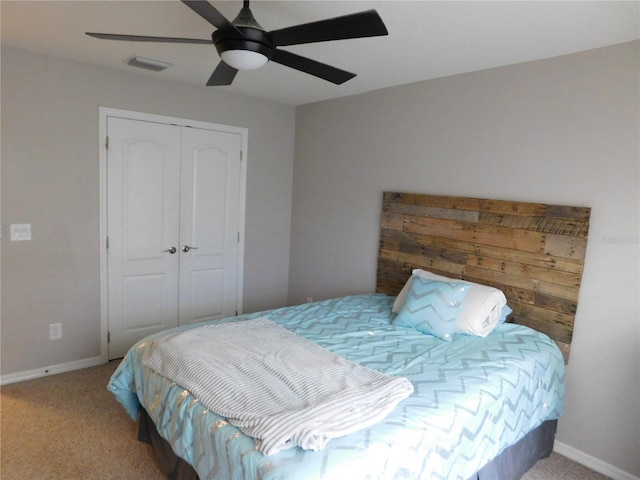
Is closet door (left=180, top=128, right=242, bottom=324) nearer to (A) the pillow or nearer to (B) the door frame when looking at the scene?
(B) the door frame

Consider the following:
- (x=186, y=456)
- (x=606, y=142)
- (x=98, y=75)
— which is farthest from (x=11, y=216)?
(x=606, y=142)

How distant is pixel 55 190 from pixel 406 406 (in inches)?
115

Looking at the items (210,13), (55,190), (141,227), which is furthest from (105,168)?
(210,13)

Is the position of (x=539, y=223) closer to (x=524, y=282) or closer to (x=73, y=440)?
(x=524, y=282)

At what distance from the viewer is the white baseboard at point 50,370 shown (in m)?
3.11

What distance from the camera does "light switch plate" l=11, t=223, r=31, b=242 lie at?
9.91 feet

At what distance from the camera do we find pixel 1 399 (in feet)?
9.43

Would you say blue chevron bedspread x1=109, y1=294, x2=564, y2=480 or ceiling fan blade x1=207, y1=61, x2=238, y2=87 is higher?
ceiling fan blade x1=207, y1=61, x2=238, y2=87

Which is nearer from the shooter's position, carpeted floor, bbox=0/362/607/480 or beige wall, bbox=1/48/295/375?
carpeted floor, bbox=0/362/607/480

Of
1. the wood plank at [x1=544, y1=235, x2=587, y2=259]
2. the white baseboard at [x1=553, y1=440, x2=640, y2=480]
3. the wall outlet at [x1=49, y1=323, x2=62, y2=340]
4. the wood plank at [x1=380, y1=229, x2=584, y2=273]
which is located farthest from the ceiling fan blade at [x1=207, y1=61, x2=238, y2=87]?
the white baseboard at [x1=553, y1=440, x2=640, y2=480]

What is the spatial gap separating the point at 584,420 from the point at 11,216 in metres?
3.95

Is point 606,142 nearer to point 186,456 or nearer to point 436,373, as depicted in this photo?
point 436,373

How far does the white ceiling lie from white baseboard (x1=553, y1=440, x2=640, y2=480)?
7.61 feet

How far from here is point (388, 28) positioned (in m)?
2.24
